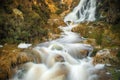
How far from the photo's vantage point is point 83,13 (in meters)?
23.2

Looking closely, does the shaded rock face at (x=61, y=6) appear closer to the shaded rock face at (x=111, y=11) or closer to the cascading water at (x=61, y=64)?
the shaded rock face at (x=111, y=11)

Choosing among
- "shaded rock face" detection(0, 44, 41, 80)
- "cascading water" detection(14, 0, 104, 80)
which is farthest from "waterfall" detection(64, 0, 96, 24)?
"shaded rock face" detection(0, 44, 41, 80)

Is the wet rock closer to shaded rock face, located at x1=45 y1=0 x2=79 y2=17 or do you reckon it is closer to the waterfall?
the waterfall

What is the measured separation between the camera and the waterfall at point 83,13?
22175 millimetres

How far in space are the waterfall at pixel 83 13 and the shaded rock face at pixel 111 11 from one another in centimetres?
114

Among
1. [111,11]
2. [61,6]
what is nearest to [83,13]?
[111,11]

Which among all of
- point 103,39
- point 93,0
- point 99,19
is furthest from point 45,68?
point 93,0

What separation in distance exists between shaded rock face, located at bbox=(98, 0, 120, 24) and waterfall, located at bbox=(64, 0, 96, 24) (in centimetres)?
114

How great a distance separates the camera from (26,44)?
1653 centimetres

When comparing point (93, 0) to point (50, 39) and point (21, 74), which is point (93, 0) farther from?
point (21, 74)

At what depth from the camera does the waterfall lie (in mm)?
22175

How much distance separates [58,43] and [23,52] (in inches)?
116

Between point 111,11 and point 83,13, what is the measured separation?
385 cm

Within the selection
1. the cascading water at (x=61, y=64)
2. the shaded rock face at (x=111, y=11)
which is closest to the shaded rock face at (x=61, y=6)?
the shaded rock face at (x=111, y=11)
